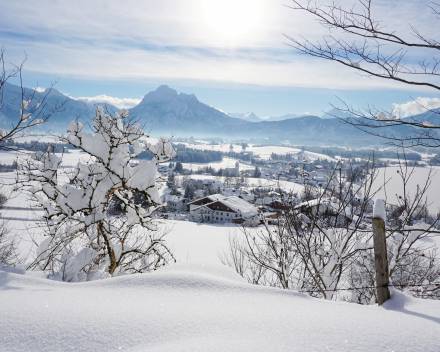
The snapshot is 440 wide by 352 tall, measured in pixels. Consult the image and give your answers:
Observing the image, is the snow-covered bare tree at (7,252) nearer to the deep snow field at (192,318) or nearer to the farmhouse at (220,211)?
the deep snow field at (192,318)

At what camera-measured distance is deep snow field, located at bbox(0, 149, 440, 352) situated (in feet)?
6.70

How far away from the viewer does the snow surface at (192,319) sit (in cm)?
204

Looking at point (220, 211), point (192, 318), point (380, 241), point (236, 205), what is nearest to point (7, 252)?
point (192, 318)

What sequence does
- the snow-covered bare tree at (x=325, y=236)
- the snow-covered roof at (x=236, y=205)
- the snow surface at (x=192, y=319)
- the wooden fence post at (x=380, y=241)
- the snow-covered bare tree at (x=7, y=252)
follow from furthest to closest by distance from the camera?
the snow-covered roof at (x=236, y=205), the snow-covered bare tree at (x=7, y=252), the snow-covered bare tree at (x=325, y=236), the wooden fence post at (x=380, y=241), the snow surface at (x=192, y=319)

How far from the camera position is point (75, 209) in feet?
18.3

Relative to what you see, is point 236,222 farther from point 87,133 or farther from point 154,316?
point 154,316

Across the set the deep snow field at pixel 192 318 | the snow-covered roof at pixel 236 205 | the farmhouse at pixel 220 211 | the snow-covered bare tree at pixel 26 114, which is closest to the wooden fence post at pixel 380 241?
the deep snow field at pixel 192 318

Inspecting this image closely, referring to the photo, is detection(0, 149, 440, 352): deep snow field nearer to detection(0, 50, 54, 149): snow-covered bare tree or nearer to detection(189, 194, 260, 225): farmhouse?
detection(0, 50, 54, 149): snow-covered bare tree

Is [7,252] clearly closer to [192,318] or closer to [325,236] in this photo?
[325,236]

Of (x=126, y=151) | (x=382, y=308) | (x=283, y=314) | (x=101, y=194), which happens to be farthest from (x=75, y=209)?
(x=382, y=308)

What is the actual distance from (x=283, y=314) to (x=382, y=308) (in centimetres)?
118

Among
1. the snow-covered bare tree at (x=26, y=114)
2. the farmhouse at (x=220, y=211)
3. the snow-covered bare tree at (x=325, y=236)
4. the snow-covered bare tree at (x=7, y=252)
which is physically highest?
the snow-covered bare tree at (x=26, y=114)

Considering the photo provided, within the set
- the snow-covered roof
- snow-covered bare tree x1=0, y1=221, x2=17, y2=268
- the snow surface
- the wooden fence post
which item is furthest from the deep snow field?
the snow-covered roof

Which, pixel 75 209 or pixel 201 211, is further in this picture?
pixel 201 211
